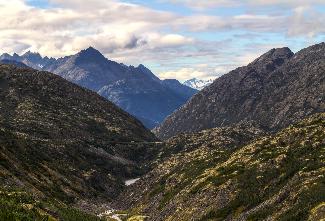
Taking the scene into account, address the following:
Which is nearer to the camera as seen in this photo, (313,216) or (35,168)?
(313,216)

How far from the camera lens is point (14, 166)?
560 feet

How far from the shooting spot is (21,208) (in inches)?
3083

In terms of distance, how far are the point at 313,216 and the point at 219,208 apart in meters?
43.9

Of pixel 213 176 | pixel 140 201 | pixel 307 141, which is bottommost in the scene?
pixel 140 201

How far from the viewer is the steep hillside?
98688 mm

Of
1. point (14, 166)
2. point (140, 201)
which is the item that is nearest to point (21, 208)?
point (14, 166)

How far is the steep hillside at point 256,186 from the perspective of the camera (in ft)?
324

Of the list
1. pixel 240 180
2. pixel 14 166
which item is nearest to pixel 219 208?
pixel 240 180

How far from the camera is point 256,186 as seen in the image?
124188mm

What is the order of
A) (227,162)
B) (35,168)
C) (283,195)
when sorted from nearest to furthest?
(283,195), (227,162), (35,168)

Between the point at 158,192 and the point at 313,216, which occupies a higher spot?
the point at 313,216

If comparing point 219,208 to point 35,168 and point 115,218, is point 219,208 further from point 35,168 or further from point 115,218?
point 35,168

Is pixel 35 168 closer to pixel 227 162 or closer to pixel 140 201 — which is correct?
pixel 140 201

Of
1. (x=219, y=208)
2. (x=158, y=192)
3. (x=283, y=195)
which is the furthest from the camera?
(x=158, y=192)
